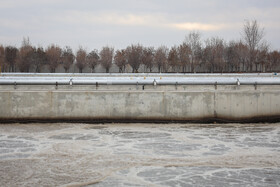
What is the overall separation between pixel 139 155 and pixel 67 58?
3078 inches

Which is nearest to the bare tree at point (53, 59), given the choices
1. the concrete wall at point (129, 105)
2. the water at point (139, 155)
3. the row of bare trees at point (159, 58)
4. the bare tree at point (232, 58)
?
the row of bare trees at point (159, 58)

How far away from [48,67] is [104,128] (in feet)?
254

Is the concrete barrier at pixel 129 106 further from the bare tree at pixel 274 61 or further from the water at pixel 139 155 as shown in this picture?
the bare tree at pixel 274 61

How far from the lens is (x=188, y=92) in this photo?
12039 millimetres

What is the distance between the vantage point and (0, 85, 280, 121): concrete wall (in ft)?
38.9

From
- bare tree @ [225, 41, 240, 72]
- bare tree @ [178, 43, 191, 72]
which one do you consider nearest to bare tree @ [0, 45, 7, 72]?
bare tree @ [178, 43, 191, 72]

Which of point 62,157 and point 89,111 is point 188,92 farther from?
point 62,157

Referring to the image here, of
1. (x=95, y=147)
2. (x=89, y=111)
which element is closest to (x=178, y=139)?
(x=95, y=147)

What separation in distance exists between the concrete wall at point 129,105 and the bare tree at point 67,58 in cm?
6999

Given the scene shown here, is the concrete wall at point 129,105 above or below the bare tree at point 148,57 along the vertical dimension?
below

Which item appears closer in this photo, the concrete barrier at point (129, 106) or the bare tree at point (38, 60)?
the concrete barrier at point (129, 106)

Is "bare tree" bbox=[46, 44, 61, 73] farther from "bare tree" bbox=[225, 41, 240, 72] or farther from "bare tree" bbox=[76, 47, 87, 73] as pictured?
"bare tree" bbox=[225, 41, 240, 72]

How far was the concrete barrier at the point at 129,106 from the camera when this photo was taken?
1184cm

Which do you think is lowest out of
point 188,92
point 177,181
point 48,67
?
point 177,181
